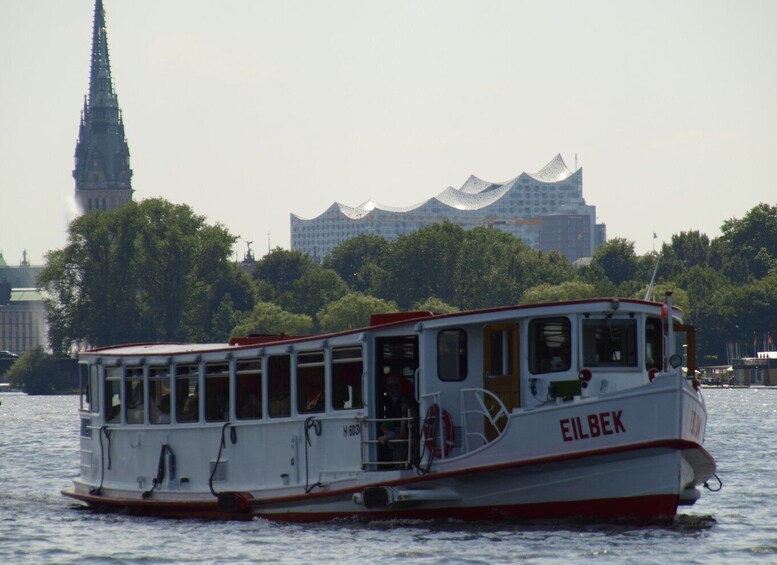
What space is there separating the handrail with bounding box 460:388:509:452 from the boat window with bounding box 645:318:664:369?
9.78ft

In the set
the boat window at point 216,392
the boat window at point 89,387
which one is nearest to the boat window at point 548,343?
the boat window at point 216,392

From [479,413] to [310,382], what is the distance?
3.77 meters

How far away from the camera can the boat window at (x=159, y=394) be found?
37.5 metres

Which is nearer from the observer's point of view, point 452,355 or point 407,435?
point 452,355

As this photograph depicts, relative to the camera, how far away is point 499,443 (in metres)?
31.2

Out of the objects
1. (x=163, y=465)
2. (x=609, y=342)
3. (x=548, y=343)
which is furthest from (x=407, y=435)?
(x=163, y=465)

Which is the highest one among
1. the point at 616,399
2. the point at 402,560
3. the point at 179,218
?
the point at 179,218

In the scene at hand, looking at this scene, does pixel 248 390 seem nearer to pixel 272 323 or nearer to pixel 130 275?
pixel 272 323

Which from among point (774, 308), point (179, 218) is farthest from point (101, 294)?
point (774, 308)

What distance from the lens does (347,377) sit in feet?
111

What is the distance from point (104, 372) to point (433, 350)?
9.55 meters

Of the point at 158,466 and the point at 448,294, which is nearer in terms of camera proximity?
the point at 158,466

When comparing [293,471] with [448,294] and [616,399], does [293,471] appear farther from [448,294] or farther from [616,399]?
[448,294]

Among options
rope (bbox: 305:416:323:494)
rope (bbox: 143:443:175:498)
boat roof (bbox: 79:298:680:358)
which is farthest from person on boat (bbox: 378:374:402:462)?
rope (bbox: 143:443:175:498)
